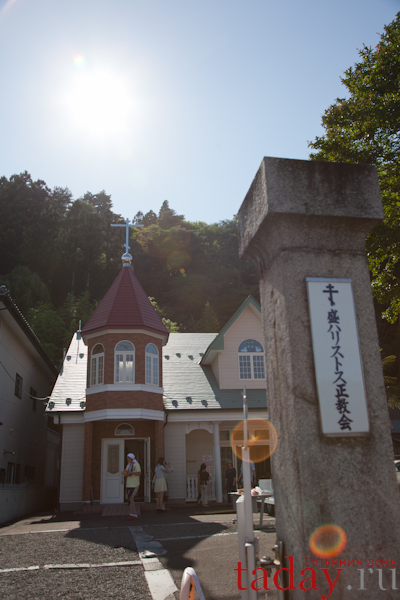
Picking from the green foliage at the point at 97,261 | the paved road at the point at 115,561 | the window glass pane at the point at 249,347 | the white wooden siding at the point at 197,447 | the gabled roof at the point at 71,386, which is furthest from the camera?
the green foliage at the point at 97,261

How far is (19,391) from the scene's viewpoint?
1878 cm

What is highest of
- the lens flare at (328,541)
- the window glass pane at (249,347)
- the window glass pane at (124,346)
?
the window glass pane at (249,347)

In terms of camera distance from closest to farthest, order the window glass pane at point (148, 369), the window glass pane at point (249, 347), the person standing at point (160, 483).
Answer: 1. the person standing at point (160, 483)
2. the window glass pane at point (148, 369)
3. the window glass pane at point (249, 347)

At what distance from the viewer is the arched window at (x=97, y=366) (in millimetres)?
16344

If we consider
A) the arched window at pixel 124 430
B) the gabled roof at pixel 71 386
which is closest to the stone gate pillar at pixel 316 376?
the arched window at pixel 124 430

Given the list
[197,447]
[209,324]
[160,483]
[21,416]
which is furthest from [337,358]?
[209,324]

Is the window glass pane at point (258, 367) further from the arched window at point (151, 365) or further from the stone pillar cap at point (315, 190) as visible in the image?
the stone pillar cap at point (315, 190)

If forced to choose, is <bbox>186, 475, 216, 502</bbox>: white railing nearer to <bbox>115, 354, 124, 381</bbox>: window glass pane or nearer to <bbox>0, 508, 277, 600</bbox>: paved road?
<bbox>115, 354, 124, 381</bbox>: window glass pane

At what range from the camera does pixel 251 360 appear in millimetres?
19109

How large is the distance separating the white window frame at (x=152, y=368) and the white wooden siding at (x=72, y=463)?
3.15m

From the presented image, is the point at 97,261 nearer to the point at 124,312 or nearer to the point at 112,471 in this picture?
the point at 124,312

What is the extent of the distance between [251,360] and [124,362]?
5599 millimetres

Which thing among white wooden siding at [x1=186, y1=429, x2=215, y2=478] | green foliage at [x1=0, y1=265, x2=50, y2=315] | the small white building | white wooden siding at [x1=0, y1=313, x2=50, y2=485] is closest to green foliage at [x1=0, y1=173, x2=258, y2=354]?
green foliage at [x1=0, y1=265, x2=50, y2=315]

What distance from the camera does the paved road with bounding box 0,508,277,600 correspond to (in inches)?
196
